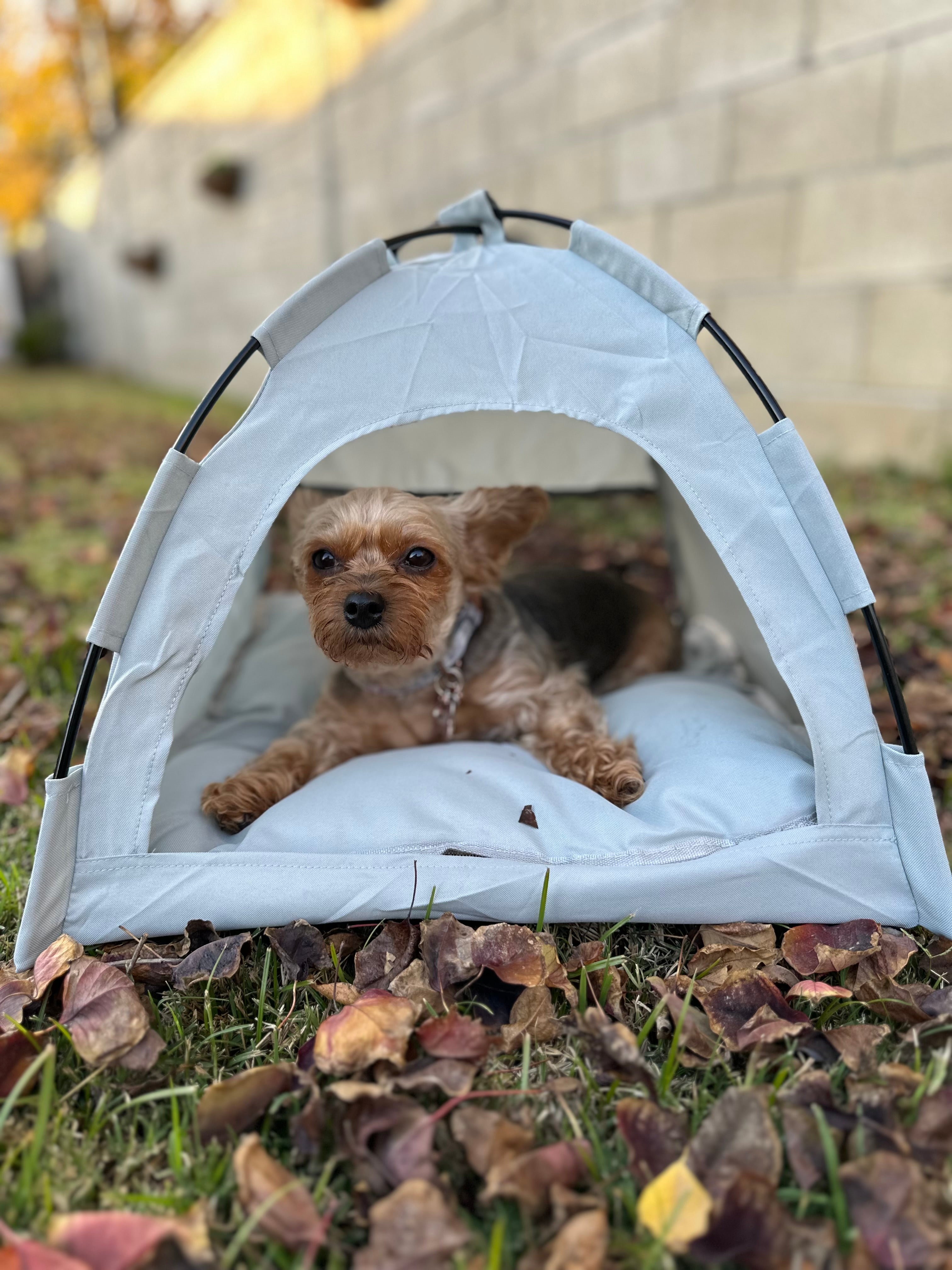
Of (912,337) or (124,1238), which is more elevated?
(912,337)

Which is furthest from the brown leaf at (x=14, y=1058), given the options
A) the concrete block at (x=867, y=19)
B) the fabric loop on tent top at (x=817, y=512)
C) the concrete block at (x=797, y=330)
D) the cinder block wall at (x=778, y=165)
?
the concrete block at (x=867, y=19)

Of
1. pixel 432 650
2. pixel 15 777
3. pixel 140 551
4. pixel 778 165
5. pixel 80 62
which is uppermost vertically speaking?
pixel 80 62

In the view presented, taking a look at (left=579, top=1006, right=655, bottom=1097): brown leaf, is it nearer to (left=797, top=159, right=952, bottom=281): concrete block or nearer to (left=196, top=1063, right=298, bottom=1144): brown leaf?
(left=196, top=1063, right=298, bottom=1144): brown leaf

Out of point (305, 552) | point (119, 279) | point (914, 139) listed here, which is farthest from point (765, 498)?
point (119, 279)

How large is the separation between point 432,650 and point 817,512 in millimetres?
1280

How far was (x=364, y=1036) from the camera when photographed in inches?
67.3

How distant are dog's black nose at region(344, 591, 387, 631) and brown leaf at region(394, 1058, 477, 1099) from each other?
126 cm

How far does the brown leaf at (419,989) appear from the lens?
1.88 metres

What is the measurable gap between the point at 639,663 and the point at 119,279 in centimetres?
2469

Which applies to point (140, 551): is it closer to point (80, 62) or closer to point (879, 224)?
point (879, 224)

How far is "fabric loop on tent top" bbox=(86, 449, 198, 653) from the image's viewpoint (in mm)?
2137

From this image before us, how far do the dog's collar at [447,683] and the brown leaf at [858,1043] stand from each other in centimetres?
157

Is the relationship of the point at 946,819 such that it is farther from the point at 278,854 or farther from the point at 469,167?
the point at 469,167

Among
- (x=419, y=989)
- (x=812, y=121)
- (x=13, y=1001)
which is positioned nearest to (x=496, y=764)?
(x=419, y=989)
